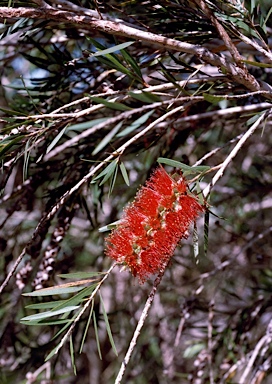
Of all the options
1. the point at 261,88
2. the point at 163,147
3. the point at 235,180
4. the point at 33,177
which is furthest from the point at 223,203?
the point at 261,88

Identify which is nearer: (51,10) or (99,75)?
(51,10)

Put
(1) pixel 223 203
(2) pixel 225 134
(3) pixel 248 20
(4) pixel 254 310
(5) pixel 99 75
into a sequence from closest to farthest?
(3) pixel 248 20 → (5) pixel 99 75 → (4) pixel 254 310 → (2) pixel 225 134 → (1) pixel 223 203

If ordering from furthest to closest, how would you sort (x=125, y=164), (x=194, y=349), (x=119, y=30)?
(x=125, y=164) < (x=194, y=349) < (x=119, y=30)

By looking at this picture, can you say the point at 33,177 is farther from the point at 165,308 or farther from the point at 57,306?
the point at 165,308

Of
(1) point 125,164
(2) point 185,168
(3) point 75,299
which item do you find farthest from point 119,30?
(1) point 125,164

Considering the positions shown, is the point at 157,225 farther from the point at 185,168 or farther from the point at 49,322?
the point at 49,322

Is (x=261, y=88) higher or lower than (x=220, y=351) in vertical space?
higher
